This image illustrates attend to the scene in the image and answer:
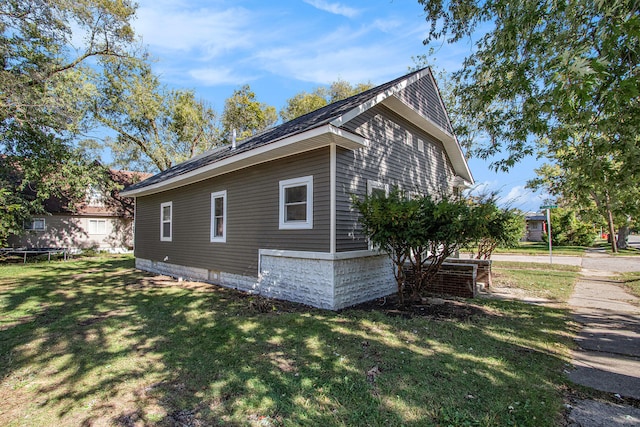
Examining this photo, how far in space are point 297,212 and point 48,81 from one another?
13.3 m

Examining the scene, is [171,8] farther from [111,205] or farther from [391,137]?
[111,205]

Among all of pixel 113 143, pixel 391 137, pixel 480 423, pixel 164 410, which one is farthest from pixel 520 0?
pixel 113 143

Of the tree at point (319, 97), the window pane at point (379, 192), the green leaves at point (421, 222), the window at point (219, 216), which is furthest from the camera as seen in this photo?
the tree at point (319, 97)

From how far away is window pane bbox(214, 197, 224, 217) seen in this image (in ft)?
30.6

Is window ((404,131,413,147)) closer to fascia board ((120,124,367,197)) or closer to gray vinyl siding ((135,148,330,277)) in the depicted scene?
fascia board ((120,124,367,197))

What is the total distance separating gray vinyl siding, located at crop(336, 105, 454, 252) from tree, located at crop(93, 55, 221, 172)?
16.0 m

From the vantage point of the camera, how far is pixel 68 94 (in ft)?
44.9

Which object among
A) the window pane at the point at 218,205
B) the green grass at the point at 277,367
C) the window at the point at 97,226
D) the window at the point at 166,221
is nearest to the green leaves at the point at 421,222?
the green grass at the point at 277,367

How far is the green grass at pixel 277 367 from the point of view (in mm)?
2717

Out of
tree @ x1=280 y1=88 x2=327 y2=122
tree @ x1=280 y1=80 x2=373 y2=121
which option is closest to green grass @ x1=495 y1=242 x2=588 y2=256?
A: tree @ x1=280 y1=80 x2=373 y2=121

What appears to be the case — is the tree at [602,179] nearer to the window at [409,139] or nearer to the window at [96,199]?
the window at [409,139]

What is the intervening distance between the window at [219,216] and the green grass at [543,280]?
807 cm

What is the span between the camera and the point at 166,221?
476 inches

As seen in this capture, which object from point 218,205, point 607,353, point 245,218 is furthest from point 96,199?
point 607,353
